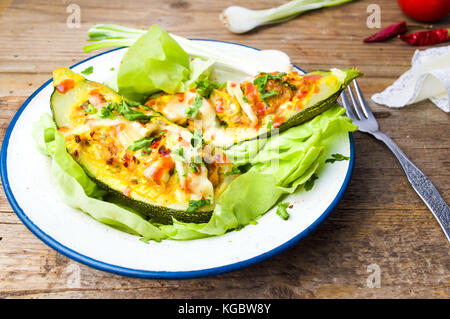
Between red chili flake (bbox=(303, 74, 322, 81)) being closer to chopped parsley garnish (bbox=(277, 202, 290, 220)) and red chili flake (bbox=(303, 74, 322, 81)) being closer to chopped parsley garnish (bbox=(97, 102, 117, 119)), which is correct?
chopped parsley garnish (bbox=(277, 202, 290, 220))

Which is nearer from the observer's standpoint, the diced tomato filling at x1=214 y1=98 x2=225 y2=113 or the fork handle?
the fork handle

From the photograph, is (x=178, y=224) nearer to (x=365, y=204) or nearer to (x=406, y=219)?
(x=365, y=204)

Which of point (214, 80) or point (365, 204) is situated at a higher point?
point (214, 80)

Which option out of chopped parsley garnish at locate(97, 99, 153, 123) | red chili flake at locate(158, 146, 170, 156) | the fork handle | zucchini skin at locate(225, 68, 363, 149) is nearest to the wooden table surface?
the fork handle

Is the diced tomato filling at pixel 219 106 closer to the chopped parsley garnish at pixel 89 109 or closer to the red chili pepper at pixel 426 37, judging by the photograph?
the chopped parsley garnish at pixel 89 109

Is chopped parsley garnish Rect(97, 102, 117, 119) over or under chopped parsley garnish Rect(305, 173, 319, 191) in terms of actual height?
over

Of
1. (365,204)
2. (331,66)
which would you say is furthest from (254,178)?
(331,66)

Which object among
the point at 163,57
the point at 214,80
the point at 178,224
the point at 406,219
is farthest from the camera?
the point at 214,80
